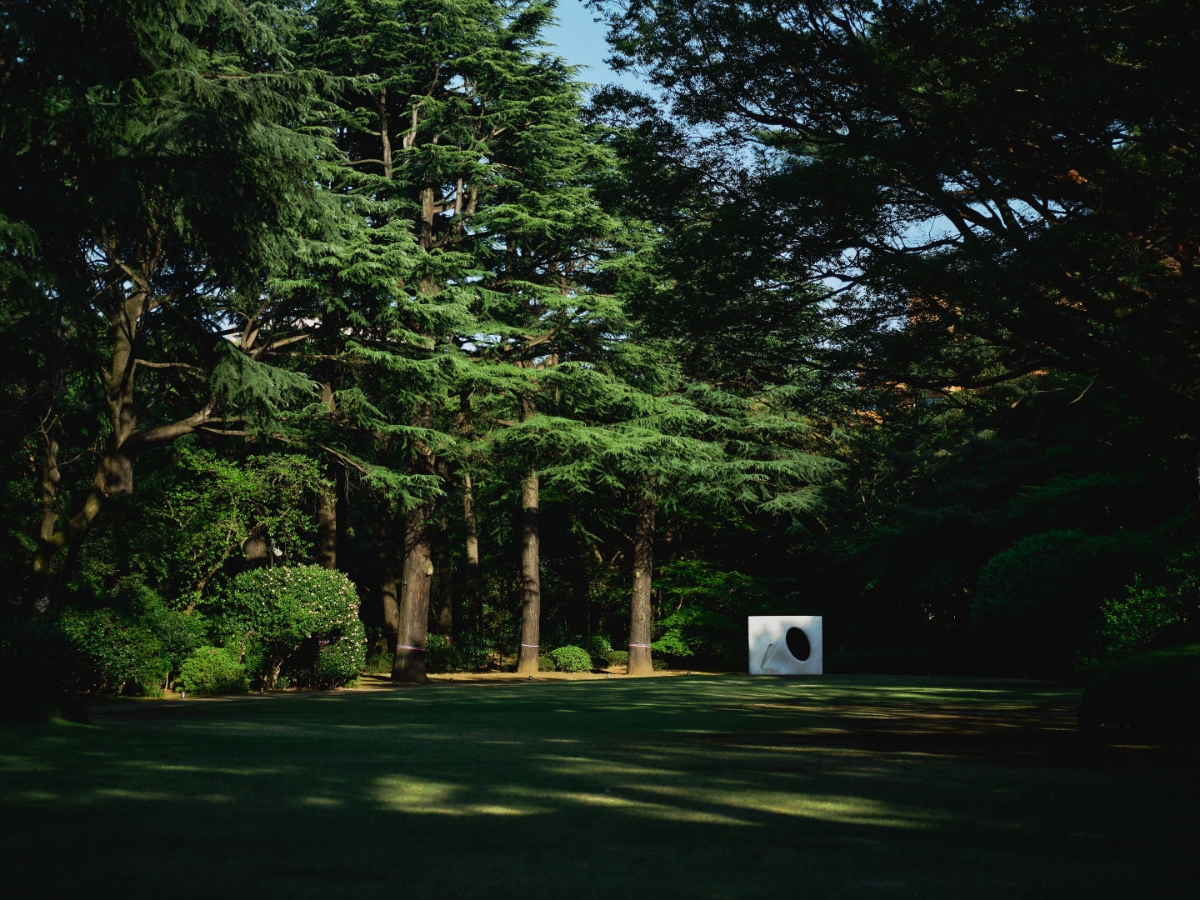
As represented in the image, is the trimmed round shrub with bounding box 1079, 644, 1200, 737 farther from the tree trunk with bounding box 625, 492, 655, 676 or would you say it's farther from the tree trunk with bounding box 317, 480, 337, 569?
the tree trunk with bounding box 317, 480, 337, 569

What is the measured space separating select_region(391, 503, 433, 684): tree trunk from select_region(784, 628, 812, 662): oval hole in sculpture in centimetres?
967

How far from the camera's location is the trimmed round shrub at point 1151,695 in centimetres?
895

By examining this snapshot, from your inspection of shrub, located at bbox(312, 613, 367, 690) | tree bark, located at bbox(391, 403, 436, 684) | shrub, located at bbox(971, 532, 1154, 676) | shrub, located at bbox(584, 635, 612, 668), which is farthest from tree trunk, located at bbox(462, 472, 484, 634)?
shrub, located at bbox(971, 532, 1154, 676)

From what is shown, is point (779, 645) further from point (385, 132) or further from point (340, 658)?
point (385, 132)

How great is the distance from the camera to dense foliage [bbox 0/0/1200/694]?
10.3 m

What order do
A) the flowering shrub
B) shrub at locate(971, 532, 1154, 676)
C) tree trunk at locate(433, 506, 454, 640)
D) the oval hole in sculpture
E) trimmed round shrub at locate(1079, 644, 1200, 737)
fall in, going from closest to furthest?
trimmed round shrub at locate(1079, 644, 1200, 737) → shrub at locate(971, 532, 1154, 676) → the flowering shrub → the oval hole in sculpture → tree trunk at locate(433, 506, 454, 640)

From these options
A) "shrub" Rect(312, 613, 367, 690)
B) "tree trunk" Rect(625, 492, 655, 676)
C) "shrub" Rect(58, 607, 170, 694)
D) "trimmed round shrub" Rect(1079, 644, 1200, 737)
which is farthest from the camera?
"tree trunk" Rect(625, 492, 655, 676)

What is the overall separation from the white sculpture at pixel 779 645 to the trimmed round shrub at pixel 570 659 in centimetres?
559

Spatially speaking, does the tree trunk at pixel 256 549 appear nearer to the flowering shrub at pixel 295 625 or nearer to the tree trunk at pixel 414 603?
the flowering shrub at pixel 295 625

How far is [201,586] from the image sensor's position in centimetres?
1906

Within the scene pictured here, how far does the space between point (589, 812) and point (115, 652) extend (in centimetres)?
1284

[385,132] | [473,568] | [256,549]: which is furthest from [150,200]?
[473,568]

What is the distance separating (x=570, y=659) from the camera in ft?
96.1

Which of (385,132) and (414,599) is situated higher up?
(385,132)
